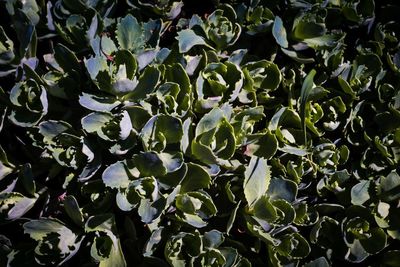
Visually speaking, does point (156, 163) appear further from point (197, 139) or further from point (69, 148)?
point (69, 148)

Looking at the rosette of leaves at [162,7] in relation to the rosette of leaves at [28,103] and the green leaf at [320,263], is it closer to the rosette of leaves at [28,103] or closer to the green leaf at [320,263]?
the rosette of leaves at [28,103]

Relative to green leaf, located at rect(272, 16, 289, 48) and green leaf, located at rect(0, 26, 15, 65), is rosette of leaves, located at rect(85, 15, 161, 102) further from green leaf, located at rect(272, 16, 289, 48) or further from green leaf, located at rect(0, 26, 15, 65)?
green leaf, located at rect(272, 16, 289, 48)

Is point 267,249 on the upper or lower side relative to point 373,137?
lower

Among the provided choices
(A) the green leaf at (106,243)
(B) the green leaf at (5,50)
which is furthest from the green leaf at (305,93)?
(B) the green leaf at (5,50)

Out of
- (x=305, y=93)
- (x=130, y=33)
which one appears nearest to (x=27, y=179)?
(x=130, y=33)

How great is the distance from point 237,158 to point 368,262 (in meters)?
0.44

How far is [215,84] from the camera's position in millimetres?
1270

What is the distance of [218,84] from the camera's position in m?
1.27

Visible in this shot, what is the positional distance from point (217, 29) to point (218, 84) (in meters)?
0.19

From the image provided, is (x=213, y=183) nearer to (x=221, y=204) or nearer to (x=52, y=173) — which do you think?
(x=221, y=204)

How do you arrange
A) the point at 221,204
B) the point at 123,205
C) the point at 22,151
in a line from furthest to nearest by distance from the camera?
the point at 22,151 → the point at 221,204 → the point at 123,205

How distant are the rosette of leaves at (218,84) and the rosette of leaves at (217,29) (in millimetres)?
102

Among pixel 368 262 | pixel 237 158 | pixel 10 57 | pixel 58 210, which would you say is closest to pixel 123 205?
pixel 58 210

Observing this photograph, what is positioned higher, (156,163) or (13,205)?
(156,163)
